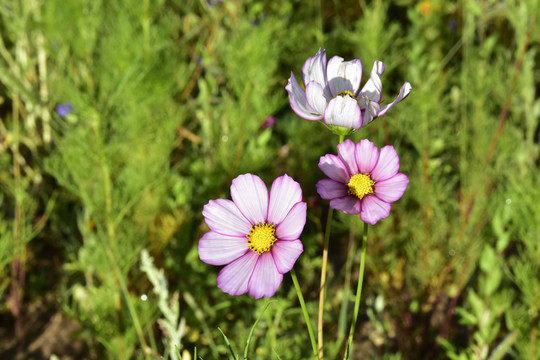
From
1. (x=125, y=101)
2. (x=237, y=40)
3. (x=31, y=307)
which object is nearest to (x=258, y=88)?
(x=237, y=40)

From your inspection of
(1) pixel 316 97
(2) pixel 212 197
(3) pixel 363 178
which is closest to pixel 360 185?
(3) pixel 363 178

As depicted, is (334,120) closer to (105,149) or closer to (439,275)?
(105,149)

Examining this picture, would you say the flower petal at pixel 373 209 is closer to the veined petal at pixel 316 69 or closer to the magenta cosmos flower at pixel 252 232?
the magenta cosmos flower at pixel 252 232

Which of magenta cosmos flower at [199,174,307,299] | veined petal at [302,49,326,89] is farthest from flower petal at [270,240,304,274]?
veined petal at [302,49,326,89]

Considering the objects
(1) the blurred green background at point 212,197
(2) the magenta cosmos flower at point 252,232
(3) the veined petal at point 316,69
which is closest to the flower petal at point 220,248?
(2) the magenta cosmos flower at point 252,232

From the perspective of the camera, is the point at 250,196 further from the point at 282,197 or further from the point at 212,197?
the point at 212,197

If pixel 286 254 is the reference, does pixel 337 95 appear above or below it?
above
